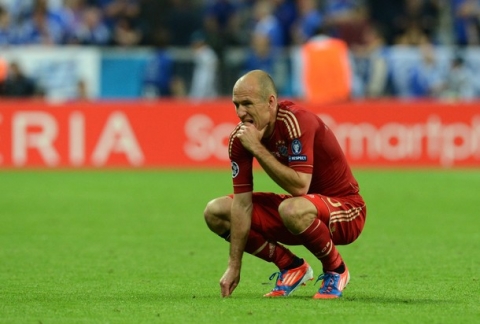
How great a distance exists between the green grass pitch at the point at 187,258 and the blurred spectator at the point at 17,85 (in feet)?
9.73

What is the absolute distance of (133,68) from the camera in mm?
20766

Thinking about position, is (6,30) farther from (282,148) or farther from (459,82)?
(282,148)

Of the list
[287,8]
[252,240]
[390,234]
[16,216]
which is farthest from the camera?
[287,8]

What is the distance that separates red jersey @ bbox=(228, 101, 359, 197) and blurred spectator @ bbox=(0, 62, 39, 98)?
44.4 ft

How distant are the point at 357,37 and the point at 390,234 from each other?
35.2 feet

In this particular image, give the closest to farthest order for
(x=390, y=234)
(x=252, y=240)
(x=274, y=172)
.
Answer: (x=274, y=172), (x=252, y=240), (x=390, y=234)

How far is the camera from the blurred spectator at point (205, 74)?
67.4ft

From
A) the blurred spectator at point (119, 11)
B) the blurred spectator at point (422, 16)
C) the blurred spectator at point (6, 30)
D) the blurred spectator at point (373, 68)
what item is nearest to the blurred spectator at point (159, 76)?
the blurred spectator at point (119, 11)

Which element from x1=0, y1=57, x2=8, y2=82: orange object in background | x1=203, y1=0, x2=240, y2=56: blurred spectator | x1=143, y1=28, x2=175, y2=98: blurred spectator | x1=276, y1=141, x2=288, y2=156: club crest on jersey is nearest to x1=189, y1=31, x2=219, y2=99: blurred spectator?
x1=203, y1=0, x2=240, y2=56: blurred spectator

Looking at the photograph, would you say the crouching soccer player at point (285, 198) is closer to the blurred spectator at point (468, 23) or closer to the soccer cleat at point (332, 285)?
the soccer cleat at point (332, 285)

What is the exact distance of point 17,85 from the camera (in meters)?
20.2

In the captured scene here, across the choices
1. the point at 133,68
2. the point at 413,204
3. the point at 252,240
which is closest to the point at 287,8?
the point at 133,68

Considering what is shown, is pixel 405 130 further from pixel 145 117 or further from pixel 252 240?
pixel 252 240

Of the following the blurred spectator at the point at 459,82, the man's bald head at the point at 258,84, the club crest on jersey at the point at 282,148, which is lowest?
the blurred spectator at the point at 459,82
